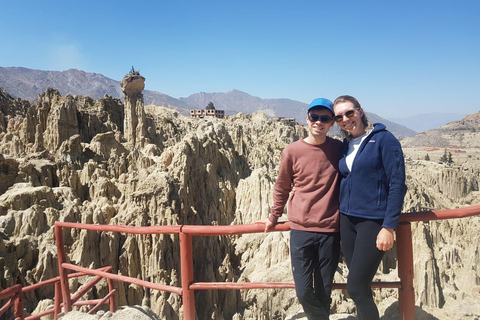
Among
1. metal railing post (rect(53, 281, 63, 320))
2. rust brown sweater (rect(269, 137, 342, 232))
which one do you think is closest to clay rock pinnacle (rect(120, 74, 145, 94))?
metal railing post (rect(53, 281, 63, 320))

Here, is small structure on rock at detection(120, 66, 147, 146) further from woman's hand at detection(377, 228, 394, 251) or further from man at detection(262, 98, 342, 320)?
woman's hand at detection(377, 228, 394, 251)

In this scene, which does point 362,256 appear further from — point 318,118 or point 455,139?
point 455,139

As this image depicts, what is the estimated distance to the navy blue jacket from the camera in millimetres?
2424

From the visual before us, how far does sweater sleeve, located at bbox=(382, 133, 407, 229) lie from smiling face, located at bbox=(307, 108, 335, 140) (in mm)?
530

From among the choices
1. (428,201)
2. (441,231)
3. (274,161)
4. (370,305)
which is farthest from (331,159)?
(274,161)

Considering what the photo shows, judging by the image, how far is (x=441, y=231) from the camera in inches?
655

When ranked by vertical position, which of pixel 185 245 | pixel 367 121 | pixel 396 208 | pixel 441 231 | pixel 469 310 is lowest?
pixel 441 231

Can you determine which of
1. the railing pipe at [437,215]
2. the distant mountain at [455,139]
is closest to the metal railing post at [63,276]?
the railing pipe at [437,215]

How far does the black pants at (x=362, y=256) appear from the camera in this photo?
256 cm

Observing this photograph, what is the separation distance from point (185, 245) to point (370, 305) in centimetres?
184

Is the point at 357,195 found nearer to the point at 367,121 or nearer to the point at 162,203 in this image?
the point at 367,121

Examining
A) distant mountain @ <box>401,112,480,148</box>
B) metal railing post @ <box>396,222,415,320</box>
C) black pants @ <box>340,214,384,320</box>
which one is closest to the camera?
black pants @ <box>340,214,384,320</box>

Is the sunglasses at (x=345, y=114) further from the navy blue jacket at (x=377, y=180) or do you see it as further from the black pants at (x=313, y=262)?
the black pants at (x=313, y=262)

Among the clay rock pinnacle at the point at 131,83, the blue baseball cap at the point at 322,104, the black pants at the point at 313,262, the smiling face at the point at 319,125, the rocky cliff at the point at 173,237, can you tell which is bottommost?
the rocky cliff at the point at 173,237
